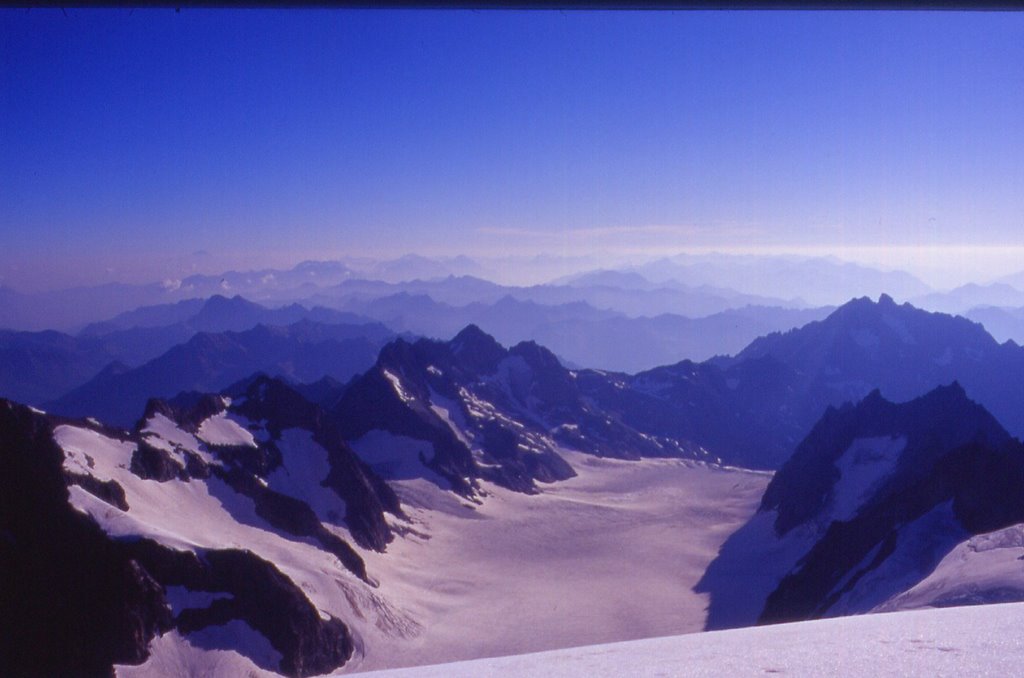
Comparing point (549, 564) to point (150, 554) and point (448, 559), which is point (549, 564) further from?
point (150, 554)

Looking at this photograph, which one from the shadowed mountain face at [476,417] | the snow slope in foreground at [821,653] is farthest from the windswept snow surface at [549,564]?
the snow slope in foreground at [821,653]

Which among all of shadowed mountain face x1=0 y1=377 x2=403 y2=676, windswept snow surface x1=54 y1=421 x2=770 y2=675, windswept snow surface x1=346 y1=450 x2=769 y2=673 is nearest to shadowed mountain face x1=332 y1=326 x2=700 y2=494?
windswept snow surface x1=54 y1=421 x2=770 y2=675

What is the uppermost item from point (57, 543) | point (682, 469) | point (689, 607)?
point (57, 543)

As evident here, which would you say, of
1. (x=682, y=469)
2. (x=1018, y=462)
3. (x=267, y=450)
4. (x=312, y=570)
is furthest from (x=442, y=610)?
(x=682, y=469)

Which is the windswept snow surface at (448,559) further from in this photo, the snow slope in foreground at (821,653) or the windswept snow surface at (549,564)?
the snow slope in foreground at (821,653)

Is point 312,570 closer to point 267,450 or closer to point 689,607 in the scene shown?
point 267,450

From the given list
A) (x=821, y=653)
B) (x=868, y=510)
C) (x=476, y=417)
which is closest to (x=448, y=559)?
(x=868, y=510)
